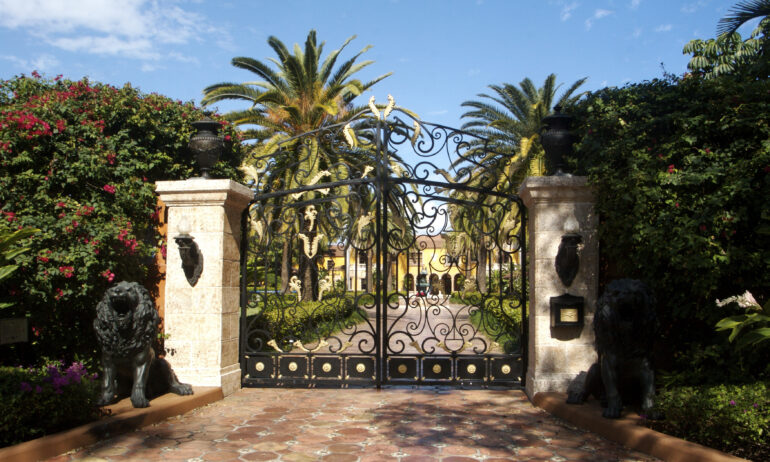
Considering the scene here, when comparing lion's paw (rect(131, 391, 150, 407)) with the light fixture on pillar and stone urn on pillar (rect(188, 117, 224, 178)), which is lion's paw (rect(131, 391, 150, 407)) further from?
stone urn on pillar (rect(188, 117, 224, 178))

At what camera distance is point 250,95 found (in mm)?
15992

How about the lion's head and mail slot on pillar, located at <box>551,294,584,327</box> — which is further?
mail slot on pillar, located at <box>551,294,584,327</box>

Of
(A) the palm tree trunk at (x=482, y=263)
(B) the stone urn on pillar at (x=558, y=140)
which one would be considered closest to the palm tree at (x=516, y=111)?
(A) the palm tree trunk at (x=482, y=263)

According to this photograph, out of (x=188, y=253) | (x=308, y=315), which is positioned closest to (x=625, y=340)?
(x=308, y=315)

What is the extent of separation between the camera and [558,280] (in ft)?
22.2

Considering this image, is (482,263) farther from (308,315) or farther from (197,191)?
(197,191)

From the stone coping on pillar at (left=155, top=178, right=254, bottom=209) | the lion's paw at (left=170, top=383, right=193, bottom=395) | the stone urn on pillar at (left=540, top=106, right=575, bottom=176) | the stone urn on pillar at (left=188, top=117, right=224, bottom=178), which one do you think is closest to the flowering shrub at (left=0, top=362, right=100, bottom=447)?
the lion's paw at (left=170, top=383, right=193, bottom=395)

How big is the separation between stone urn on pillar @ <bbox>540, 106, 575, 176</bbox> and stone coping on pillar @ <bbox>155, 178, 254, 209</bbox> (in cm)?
396

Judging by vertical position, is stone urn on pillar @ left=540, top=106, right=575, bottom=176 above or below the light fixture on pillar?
above

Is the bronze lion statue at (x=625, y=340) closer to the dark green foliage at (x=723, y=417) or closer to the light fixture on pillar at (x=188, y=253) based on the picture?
the dark green foliage at (x=723, y=417)

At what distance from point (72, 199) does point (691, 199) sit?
6.71 meters

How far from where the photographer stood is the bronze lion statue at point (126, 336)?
18.4 ft

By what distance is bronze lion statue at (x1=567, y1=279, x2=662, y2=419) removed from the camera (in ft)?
17.4

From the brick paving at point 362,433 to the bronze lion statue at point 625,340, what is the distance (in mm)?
593
